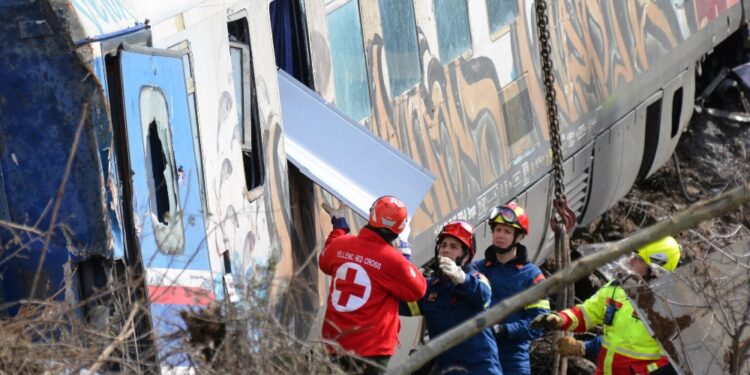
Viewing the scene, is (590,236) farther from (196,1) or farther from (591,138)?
(196,1)

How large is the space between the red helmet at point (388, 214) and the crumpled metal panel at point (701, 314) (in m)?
1.30

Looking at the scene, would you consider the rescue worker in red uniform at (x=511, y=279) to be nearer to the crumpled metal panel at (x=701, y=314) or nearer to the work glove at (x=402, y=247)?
the work glove at (x=402, y=247)

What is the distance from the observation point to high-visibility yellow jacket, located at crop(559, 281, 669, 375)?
824 cm

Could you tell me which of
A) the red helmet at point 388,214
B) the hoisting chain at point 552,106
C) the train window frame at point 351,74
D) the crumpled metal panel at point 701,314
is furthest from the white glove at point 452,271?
the hoisting chain at point 552,106

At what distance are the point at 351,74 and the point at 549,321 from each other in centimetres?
231

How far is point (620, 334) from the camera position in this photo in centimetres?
829

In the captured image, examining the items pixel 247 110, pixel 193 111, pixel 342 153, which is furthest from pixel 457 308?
pixel 193 111

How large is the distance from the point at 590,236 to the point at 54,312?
9.98 meters

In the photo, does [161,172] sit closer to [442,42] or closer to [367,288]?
[367,288]

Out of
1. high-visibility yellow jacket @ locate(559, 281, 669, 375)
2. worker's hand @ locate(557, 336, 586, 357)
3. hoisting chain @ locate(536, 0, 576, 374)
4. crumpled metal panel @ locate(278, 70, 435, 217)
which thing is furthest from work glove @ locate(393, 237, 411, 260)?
hoisting chain @ locate(536, 0, 576, 374)

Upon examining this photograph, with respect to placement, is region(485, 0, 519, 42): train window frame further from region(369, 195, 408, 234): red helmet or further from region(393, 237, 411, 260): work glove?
region(369, 195, 408, 234): red helmet

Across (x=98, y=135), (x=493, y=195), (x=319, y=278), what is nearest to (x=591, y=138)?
(x=493, y=195)

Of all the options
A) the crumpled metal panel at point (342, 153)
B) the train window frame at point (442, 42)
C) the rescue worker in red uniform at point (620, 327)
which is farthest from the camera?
Answer: the train window frame at point (442, 42)

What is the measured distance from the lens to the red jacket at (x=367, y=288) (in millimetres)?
7727
